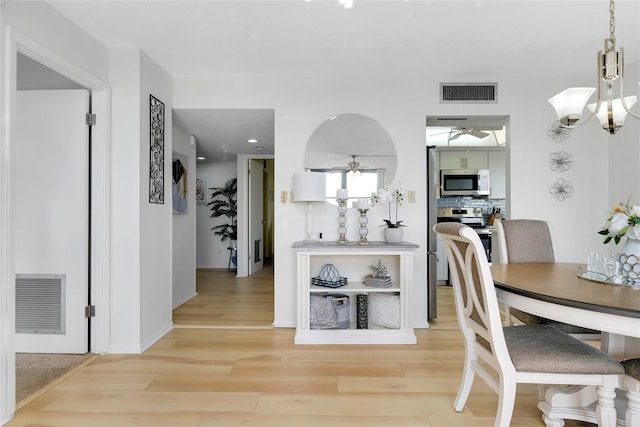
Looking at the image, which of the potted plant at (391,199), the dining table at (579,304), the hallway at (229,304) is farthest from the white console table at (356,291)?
the dining table at (579,304)

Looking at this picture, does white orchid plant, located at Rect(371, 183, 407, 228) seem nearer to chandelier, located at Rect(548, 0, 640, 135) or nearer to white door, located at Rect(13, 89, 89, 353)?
chandelier, located at Rect(548, 0, 640, 135)

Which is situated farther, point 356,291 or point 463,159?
point 463,159

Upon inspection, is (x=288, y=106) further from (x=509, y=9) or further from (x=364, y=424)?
(x=364, y=424)

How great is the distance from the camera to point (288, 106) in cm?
351

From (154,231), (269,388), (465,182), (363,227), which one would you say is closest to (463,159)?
(465,182)

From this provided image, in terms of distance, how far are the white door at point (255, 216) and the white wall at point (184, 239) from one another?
1.41 m

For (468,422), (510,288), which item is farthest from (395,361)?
(510,288)

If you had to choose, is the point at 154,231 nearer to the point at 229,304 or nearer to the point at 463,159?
the point at 229,304

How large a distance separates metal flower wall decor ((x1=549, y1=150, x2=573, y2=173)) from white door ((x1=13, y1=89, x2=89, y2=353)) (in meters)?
3.95

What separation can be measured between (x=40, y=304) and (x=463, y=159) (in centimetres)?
539

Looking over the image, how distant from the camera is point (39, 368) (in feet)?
8.25

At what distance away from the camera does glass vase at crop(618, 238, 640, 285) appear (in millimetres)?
1688

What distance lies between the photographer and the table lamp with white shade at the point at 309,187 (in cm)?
318

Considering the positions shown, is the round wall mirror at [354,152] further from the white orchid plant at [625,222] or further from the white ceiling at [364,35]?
the white orchid plant at [625,222]
